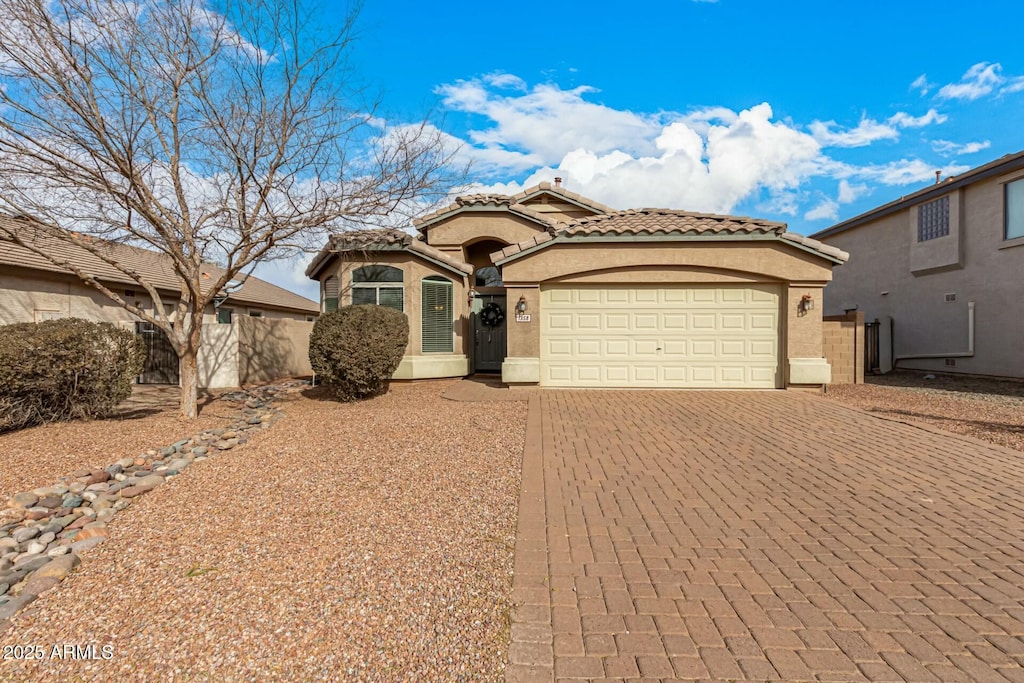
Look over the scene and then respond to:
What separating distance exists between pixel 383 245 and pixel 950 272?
57.9ft

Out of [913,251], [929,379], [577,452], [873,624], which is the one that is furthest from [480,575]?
[913,251]

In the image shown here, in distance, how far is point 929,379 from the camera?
14172 millimetres

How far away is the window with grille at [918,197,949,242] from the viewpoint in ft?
48.6

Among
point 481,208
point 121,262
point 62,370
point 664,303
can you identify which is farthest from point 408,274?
point 121,262

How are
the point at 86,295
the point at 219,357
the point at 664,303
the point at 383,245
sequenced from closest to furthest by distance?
the point at 664,303 < the point at 383,245 < the point at 219,357 < the point at 86,295

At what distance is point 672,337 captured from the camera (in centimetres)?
1152

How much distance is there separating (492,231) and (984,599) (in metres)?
14.4

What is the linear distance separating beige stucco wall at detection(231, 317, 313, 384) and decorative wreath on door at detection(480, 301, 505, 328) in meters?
6.22

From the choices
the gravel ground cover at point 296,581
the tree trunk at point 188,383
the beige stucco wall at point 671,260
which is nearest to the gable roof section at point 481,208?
the beige stucco wall at point 671,260

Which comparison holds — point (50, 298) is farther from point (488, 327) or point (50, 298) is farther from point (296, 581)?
point (296, 581)

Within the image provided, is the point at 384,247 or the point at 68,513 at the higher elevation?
the point at 384,247

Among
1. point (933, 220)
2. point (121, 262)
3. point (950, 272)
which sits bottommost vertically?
point (950, 272)

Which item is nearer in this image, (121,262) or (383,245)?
(383,245)

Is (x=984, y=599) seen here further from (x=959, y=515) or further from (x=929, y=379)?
(x=929, y=379)
